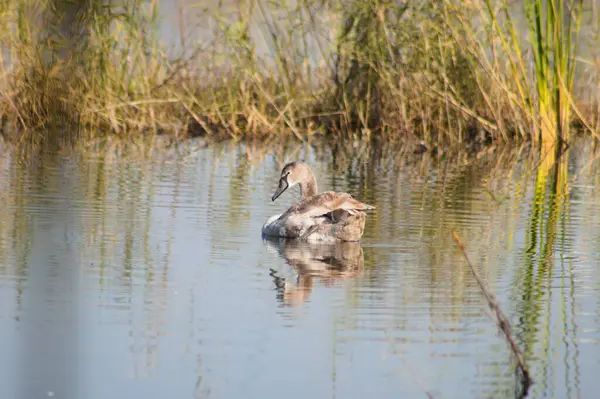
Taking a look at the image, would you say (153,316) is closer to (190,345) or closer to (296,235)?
(190,345)

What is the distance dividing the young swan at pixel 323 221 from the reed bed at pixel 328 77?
270 inches

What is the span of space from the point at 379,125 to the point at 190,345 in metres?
13.1

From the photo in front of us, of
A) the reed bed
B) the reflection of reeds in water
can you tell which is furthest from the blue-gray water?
the reed bed

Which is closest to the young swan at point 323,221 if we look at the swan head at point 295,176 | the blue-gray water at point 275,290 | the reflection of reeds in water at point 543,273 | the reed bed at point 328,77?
the blue-gray water at point 275,290

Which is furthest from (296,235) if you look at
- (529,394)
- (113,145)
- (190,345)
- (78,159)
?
(113,145)

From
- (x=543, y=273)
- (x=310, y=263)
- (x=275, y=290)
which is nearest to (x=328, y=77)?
(x=310, y=263)

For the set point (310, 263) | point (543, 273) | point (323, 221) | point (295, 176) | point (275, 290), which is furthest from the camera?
point (295, 176)

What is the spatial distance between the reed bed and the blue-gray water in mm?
3923

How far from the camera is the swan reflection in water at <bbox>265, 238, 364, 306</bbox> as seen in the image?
599cm

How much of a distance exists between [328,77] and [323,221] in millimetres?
9129

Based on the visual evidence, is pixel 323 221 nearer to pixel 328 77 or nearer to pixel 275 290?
pixel 275 290

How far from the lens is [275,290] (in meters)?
6.03

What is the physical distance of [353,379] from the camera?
422 centimetres

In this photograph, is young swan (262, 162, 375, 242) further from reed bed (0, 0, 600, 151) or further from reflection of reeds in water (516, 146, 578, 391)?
reed bed (0, 0, 600, 151)
